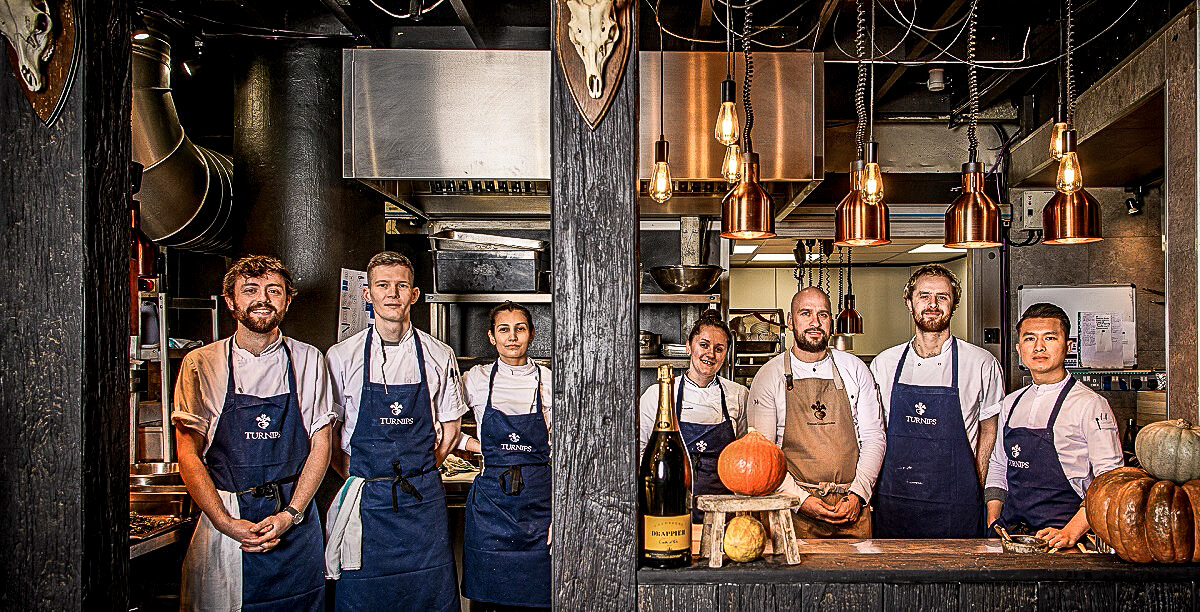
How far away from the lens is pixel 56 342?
1.67 m

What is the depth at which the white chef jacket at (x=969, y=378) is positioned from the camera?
3.35 m

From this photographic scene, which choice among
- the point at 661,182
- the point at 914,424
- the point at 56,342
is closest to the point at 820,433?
the point at 914,424

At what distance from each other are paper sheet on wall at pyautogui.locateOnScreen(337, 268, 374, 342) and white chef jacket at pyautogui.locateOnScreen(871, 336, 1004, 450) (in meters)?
2.34

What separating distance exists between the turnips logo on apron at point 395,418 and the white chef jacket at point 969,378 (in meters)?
1.98

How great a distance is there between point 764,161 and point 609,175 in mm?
2199

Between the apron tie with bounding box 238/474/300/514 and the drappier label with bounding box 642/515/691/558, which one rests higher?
the drappier label with bounding box 642/515/691/558

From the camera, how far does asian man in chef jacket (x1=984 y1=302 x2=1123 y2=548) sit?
2.91 metres

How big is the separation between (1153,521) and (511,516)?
2.37m

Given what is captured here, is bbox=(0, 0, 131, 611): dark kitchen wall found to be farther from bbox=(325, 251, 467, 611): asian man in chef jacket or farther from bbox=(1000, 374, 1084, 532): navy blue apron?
bbox=(1000, 374, 1084, 532): navy blue apron

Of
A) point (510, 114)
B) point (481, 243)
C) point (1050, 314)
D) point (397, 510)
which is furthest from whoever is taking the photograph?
point (481, 243)

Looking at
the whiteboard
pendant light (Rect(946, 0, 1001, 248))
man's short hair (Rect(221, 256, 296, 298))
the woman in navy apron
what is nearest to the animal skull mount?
man's short hair (Rect(221, 256, 296, 298))

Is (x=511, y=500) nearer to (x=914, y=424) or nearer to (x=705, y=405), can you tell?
(x=705, y=405)

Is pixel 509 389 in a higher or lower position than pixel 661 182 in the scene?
lower

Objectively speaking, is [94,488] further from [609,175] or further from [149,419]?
[149,419]
